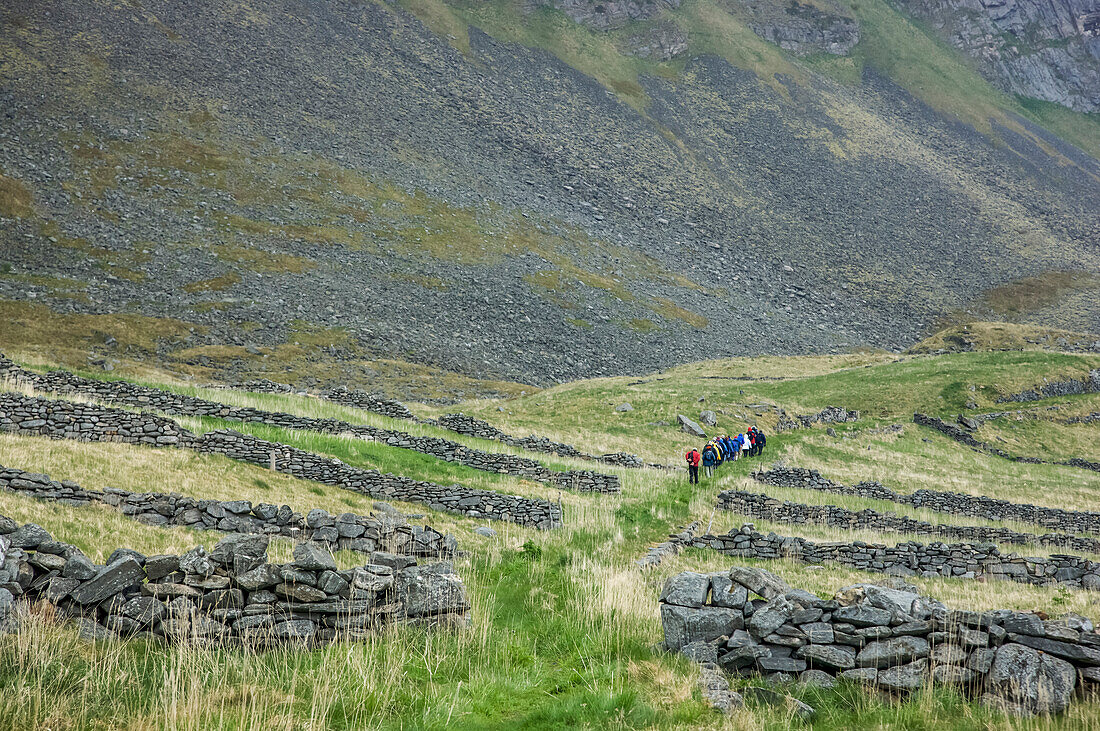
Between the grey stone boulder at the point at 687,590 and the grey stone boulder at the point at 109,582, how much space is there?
6556 mm

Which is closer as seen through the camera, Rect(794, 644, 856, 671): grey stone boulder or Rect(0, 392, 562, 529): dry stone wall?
Rect(794, 644, 856, 671): grey stone boulder

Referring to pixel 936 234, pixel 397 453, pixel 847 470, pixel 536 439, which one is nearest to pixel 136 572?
pixel 397 453

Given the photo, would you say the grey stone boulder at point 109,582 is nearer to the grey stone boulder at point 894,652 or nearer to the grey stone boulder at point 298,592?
the grey stone boulder at point 298,592

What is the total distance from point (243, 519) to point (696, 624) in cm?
1071

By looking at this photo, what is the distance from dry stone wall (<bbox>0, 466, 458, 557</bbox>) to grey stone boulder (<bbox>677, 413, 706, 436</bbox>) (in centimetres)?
2910

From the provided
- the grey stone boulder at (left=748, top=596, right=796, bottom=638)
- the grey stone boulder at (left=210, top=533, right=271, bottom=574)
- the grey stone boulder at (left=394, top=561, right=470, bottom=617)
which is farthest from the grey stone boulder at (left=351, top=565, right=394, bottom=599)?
the grey stone boulder at (left=748, top=596, right=796, bottom=638)

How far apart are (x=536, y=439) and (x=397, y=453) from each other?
9.63m

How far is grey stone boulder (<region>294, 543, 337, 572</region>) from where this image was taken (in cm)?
919

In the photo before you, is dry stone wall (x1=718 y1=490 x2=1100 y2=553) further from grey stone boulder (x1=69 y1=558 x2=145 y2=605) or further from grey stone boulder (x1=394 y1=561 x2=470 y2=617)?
grey stone boulder (x1=69 y1=558 x2=145 y2=605)

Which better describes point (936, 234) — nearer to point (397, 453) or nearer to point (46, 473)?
point (397, 453)

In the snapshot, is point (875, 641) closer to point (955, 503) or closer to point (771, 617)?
point (771, 617)

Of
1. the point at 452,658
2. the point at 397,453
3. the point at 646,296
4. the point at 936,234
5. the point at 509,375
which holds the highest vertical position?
the point at 936,234

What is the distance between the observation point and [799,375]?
6234cm

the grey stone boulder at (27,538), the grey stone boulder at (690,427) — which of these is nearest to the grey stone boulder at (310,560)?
the grey stone boulder at (27,538)
